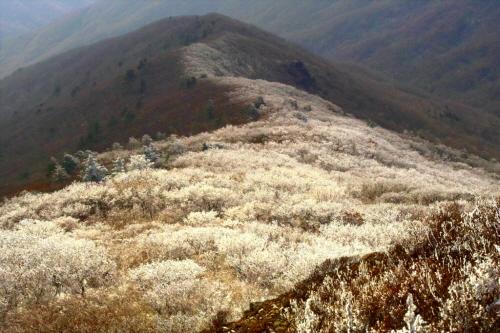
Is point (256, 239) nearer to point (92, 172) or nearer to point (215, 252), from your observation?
point (215, 252)

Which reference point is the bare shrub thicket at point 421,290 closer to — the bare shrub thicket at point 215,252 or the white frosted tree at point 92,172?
the bare shrub thicket at point 215,252

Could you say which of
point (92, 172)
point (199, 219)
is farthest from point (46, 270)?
point (92, 172)

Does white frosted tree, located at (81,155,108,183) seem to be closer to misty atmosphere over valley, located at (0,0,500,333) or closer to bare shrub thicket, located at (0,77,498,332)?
misty atmosphere over valley, located at (0,0,500,333)

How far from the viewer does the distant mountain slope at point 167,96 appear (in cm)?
6469

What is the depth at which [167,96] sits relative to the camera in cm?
7275

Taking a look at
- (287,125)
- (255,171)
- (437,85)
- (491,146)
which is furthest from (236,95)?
(437,85)

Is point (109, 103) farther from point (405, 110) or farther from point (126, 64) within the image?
point (405, 110)

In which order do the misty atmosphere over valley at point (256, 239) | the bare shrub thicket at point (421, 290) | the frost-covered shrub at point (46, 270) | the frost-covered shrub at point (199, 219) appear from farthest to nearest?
the frost-covered shrub at point (199, 219), the frost-covered shrub at point (46, 270), the misty atmosphere over valley at point (256, 239), the bare shrub thicket at point (421, 290)

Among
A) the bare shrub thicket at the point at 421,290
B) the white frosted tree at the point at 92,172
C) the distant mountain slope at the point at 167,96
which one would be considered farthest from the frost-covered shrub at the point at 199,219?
the distant mountain slope at the point at 167,96

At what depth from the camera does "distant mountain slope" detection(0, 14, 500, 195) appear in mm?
64688

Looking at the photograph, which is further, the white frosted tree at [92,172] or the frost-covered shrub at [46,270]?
the white frosted tree at [92,172]

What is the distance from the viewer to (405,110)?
98.4 metres

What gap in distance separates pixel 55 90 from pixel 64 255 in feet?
428

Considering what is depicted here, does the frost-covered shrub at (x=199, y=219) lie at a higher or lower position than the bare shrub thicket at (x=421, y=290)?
lower
